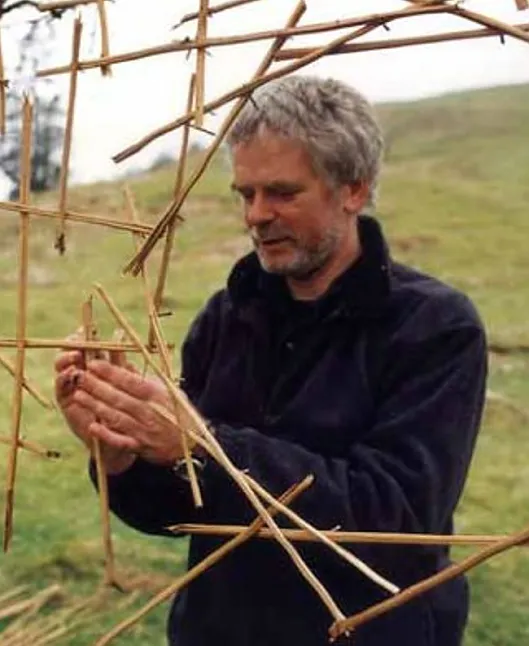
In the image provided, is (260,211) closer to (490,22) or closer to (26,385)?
(26,385)

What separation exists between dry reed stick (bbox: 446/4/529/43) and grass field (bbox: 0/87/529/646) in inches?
40.6

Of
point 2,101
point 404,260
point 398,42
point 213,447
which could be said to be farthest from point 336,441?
point 404,260

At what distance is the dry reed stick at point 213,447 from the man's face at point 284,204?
381 mm

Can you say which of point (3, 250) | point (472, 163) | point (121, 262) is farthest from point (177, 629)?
point (472, 163)

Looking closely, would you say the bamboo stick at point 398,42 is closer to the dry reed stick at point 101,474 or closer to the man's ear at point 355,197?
the dry reed stick at point 101,474

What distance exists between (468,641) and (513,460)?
265 cm

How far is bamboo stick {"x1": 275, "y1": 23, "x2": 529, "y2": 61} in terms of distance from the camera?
4.70 feet

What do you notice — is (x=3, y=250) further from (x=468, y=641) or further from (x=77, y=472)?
(x=468, y=641)

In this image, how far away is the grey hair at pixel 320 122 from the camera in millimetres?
2160

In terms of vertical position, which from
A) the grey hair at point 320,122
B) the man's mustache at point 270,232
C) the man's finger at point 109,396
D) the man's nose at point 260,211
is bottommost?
the man's finger at point 109,396

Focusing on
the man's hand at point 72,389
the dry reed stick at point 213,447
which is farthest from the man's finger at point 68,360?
the dry reed stick at point 213,447

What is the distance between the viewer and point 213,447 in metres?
1.59

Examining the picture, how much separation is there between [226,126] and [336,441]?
71 cm

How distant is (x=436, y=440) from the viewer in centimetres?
207
